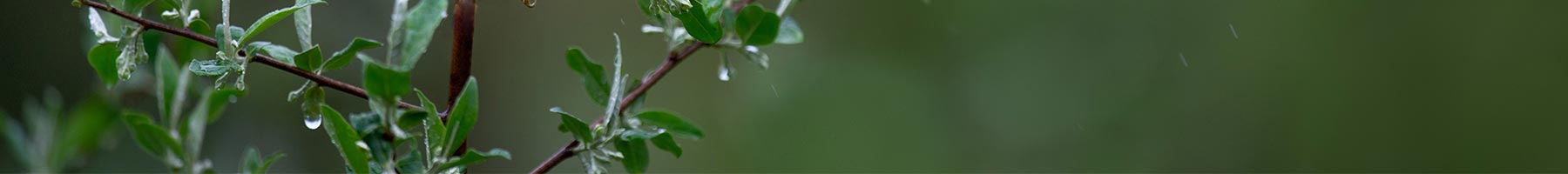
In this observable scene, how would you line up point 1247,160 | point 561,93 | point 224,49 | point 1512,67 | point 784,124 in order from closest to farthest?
point 224,49, point 1512,67, point 1247,160, point 784,124, point 561,93

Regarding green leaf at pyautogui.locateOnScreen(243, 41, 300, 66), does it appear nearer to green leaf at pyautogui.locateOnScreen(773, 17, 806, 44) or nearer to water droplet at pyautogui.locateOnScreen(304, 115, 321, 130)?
water droplet at pyautogui.locateOnScreen(304, 115, 321, 130)

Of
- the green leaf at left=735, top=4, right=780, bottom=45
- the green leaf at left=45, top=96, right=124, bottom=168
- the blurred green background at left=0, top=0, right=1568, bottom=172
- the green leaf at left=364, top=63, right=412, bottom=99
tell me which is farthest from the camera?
the blurred green background at left=0, top=0, right=1568, bottom=172

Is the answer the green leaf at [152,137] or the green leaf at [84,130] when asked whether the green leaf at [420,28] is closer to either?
the green leaf at [152,137]

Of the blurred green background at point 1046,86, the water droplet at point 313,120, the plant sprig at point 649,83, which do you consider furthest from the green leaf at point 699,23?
the blurred green background at point 1046,86

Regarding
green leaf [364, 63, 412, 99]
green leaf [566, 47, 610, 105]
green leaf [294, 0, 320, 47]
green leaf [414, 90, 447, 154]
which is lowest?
green leaf [364, 63, 412, 99]

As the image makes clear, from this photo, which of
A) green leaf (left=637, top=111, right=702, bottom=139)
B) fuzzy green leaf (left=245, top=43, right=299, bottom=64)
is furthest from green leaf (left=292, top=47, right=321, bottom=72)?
green leaf (left=637, top=111, right=702, bottom=139)

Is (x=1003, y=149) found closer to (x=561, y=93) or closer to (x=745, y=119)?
(x=745, y=119)

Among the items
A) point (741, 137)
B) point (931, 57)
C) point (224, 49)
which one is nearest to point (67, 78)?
point (741, 137)
